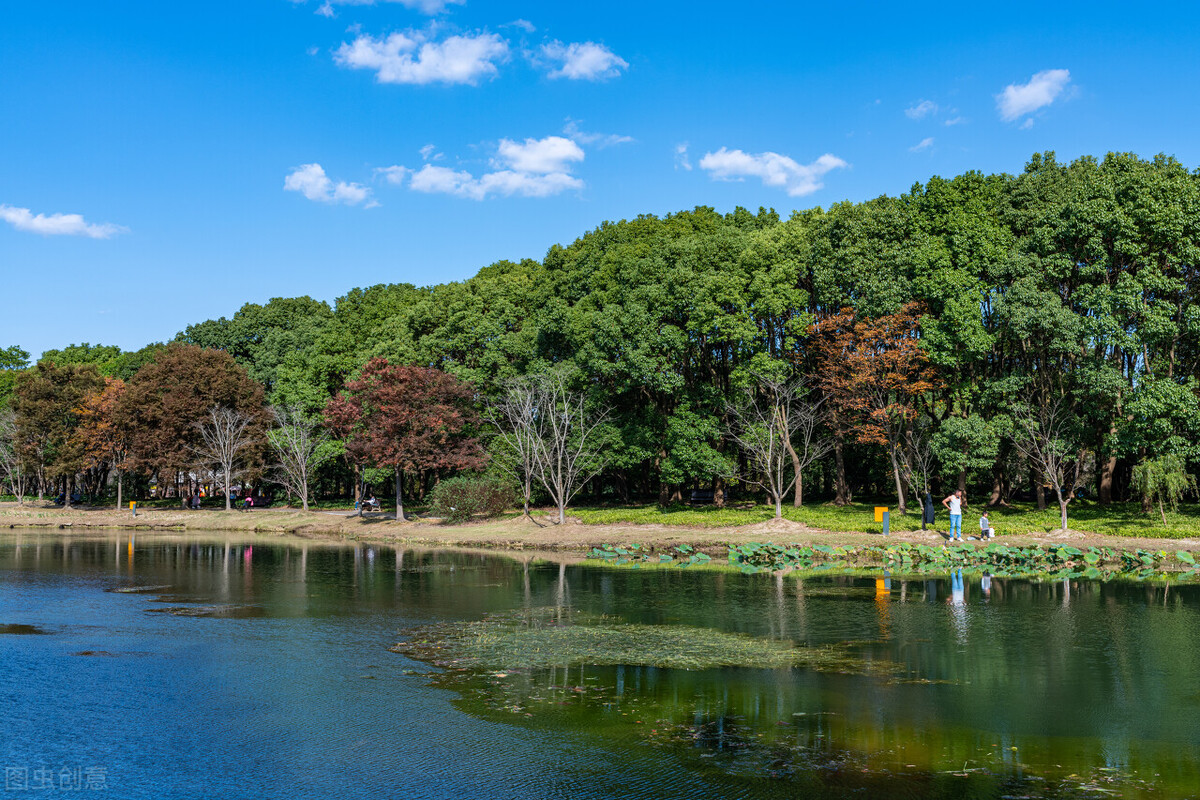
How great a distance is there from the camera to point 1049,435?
33.7m

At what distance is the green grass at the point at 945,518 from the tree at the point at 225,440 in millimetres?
24264

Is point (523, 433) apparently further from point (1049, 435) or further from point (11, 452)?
point (11, 452)

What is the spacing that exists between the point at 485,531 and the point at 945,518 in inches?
793

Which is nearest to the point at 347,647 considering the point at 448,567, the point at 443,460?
the point at 448,567

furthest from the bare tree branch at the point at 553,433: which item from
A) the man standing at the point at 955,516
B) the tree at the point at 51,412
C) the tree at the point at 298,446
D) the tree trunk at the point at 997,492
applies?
the tree at the point at 51,412

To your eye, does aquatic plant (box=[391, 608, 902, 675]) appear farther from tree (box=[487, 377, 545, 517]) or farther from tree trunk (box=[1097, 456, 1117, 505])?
tree trunk (box=[1097, 456, 1117, 505])

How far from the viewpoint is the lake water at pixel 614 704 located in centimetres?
873

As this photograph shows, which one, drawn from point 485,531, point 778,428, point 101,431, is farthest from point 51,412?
point 778,428

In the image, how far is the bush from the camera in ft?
139

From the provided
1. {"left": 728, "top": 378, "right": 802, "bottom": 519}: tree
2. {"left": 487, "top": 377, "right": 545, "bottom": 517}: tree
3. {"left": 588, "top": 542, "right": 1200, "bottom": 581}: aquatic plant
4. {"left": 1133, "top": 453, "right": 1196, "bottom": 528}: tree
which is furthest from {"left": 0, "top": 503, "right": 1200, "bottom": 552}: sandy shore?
{"left": 728, "top": 378, "right": 802, "bottom": 519}: tree

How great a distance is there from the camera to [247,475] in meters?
56.2

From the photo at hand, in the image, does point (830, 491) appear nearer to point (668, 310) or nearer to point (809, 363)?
point (809, 363)

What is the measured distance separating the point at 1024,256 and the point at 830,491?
2327cm

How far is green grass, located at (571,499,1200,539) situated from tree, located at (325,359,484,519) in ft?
25.4
